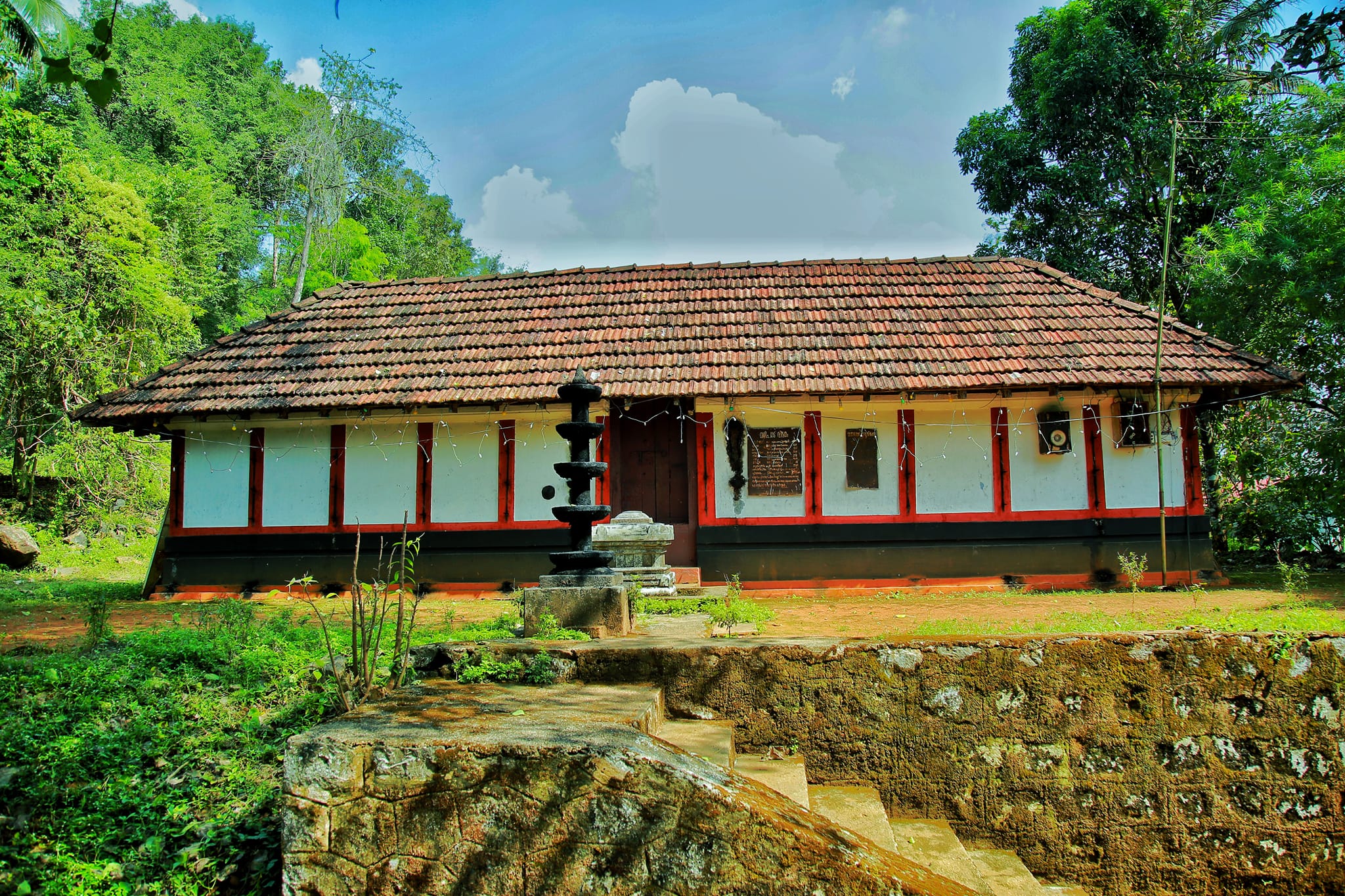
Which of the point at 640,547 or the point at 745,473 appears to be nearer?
the point at 640,547

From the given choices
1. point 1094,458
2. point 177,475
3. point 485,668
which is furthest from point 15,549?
point 1094,458

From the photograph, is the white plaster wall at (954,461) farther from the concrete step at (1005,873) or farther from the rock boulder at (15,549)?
the rock boulder at (15,549)

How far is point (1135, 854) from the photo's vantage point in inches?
149

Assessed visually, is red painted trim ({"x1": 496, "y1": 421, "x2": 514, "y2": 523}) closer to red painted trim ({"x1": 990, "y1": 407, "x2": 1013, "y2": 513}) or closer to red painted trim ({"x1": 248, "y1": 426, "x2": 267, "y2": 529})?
red painted trim ({"x1": 248, "y1": 426, "x2": 267, "y2": 529})

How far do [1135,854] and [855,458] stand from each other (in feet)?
24.1

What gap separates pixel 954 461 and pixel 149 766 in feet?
32.3

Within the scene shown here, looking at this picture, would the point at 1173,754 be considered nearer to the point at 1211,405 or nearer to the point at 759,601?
the point at 759,601

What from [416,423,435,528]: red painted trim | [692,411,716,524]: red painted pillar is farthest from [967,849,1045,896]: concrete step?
[416,423,435,528]: red painted trim

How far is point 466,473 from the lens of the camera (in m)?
11.1

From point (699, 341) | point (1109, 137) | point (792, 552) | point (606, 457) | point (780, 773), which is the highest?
point (1109, 137)

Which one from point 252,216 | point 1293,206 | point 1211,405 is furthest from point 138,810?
point 252,216

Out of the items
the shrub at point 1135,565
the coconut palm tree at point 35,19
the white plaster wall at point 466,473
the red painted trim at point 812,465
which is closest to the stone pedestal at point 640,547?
the red painted trim at point 812,465

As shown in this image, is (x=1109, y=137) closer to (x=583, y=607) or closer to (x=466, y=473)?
(x=466, y=473)

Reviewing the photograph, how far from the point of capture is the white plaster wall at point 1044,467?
421 inches
